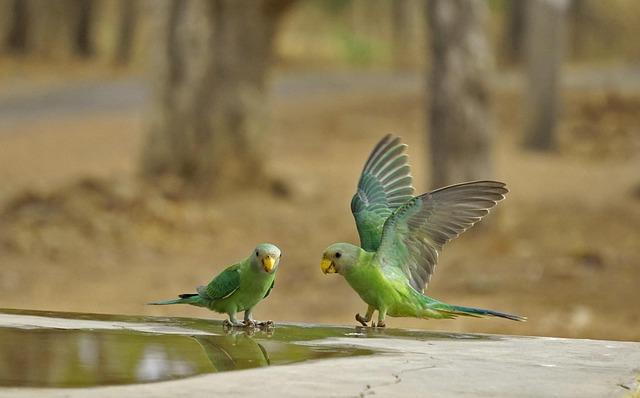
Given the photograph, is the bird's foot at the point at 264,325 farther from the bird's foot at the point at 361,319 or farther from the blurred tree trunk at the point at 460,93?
the blurred tree trunk at the point at 460,93

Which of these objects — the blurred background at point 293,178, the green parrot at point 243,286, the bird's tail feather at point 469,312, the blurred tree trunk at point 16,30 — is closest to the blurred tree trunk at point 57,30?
the blurred tree trunk at point 16,30

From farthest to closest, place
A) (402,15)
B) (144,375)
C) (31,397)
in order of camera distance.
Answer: (402,15) < (144,375) < (31,397)

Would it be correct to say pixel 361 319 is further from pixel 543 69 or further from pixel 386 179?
pixel 543 69

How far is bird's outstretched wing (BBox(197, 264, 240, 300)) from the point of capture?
5.00 metres

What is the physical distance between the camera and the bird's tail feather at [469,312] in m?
4.82

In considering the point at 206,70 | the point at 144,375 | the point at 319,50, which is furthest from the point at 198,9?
the point at 319,50

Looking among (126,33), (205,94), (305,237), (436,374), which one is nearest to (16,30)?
(126,33)

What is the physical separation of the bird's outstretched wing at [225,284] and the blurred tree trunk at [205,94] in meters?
10.9

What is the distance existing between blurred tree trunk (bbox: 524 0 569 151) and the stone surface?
15399 mm

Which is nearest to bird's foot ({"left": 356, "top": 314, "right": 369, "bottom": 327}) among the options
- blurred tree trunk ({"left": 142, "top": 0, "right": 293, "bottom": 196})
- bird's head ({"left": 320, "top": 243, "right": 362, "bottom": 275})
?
bird's head ({"left": 320, "top": 243, "right": 362, "bottom": 275})

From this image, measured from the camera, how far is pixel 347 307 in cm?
1229

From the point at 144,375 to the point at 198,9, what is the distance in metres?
12.2

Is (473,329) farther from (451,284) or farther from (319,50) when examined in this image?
(319,50)

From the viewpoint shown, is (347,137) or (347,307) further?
(347,137)
